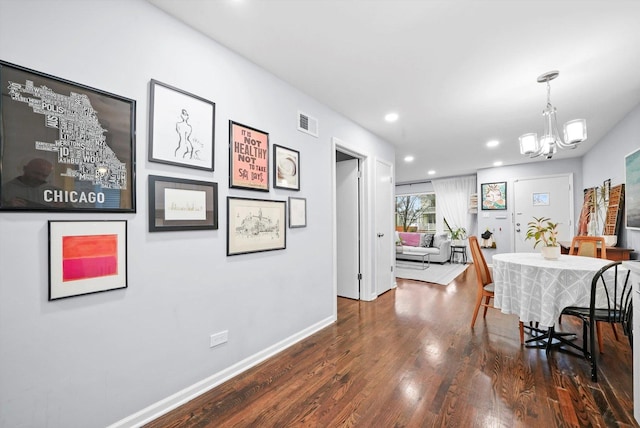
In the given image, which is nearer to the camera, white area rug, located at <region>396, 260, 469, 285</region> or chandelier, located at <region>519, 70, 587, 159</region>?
chandelier, located at <region>519, 70, 587, 159</region>

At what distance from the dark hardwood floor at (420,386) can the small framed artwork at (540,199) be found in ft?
13.9

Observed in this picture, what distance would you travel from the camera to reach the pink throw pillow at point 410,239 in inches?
293

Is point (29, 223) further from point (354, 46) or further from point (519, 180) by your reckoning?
point (519, 180)

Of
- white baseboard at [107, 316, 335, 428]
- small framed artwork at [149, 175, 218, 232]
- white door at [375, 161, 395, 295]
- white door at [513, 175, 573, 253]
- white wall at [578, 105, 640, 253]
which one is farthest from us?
white door at [513, 175, 573, 253]

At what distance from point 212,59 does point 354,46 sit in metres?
1.09

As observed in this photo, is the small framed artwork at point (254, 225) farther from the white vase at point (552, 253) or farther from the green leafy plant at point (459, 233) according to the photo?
the green leafy plant at point (459, 233)

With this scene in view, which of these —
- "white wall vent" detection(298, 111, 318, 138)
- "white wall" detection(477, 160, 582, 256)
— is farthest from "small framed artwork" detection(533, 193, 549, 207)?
"white wall vent" detection(298, 111, 318, 138)

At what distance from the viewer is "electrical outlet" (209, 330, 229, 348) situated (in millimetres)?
1984

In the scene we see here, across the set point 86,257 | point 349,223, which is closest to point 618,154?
point 349,223

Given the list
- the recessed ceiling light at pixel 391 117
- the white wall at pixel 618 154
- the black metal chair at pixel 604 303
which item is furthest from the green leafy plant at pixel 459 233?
the black metal chair at pixel 604 303

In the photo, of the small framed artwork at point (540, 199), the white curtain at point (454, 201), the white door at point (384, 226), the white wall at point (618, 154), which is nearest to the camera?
the white wall at point (618, 154)

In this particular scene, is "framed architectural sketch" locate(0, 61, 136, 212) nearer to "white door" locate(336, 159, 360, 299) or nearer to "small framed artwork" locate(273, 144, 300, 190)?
"small framed artwork" locate(273, 144, 300, 190)

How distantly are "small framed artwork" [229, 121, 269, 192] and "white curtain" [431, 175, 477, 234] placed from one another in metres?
7.30

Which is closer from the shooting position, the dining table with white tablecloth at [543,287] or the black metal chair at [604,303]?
the black metal chair at [604,303]
